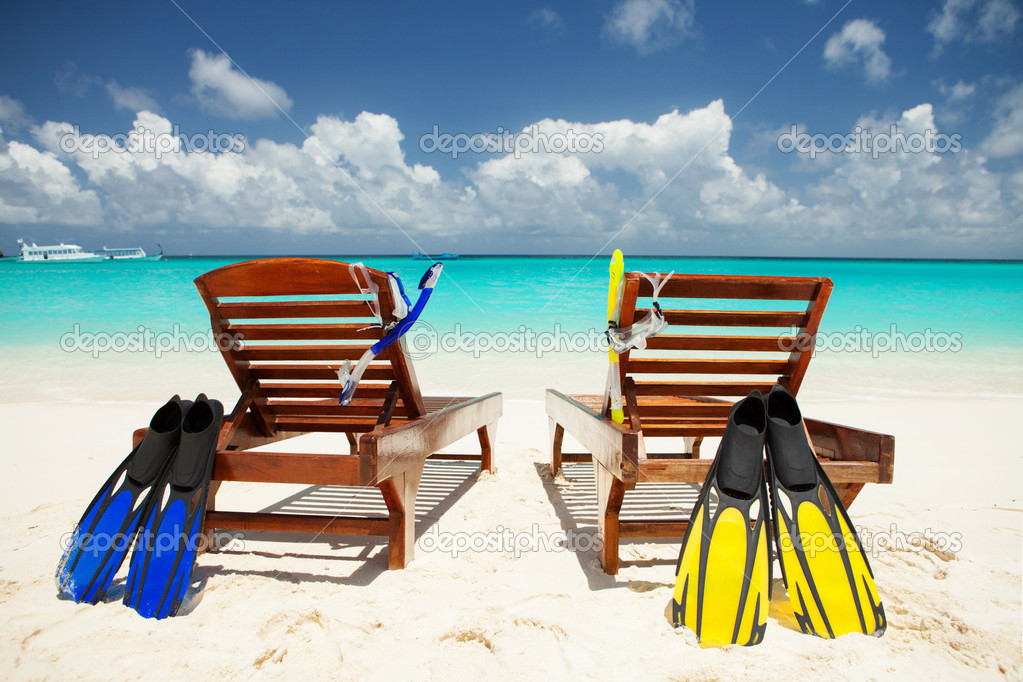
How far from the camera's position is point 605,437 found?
2617 mm

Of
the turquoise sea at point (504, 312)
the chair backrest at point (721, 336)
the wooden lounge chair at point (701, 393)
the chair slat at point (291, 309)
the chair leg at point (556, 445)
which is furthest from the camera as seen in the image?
the turquoise sea at point (504, 312)

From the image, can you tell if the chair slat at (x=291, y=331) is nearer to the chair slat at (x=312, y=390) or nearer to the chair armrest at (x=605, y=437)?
the chair slat at (x=312, y=390)

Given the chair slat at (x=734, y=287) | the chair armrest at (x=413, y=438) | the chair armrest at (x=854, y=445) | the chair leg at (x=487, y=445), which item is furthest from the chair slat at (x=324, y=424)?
the chair armrest at (x=854, y=445)

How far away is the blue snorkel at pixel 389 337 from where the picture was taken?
8.80ft

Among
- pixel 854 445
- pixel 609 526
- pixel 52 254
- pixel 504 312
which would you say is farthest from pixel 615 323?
pixel 52 254

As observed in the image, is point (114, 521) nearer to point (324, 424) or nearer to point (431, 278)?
point (324, 424)

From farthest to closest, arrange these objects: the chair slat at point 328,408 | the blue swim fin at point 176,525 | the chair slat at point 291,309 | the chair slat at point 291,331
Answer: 1. the chair slat at point 328,408
2. the chair slat at point 291,331
3. the chair slat at point 291,309
4. the blue swim fin at point 176,525

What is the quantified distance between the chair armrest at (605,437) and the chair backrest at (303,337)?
89cm

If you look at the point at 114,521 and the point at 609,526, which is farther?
the point at 609,526

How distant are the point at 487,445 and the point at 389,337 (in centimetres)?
173

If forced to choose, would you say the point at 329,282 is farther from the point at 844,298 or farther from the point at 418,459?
the point at 844,298

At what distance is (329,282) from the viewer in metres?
2.55

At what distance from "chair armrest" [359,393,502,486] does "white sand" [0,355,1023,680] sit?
1.62ft

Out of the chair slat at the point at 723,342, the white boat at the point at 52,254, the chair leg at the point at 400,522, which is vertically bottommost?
the chair leg at the point at 400,522
